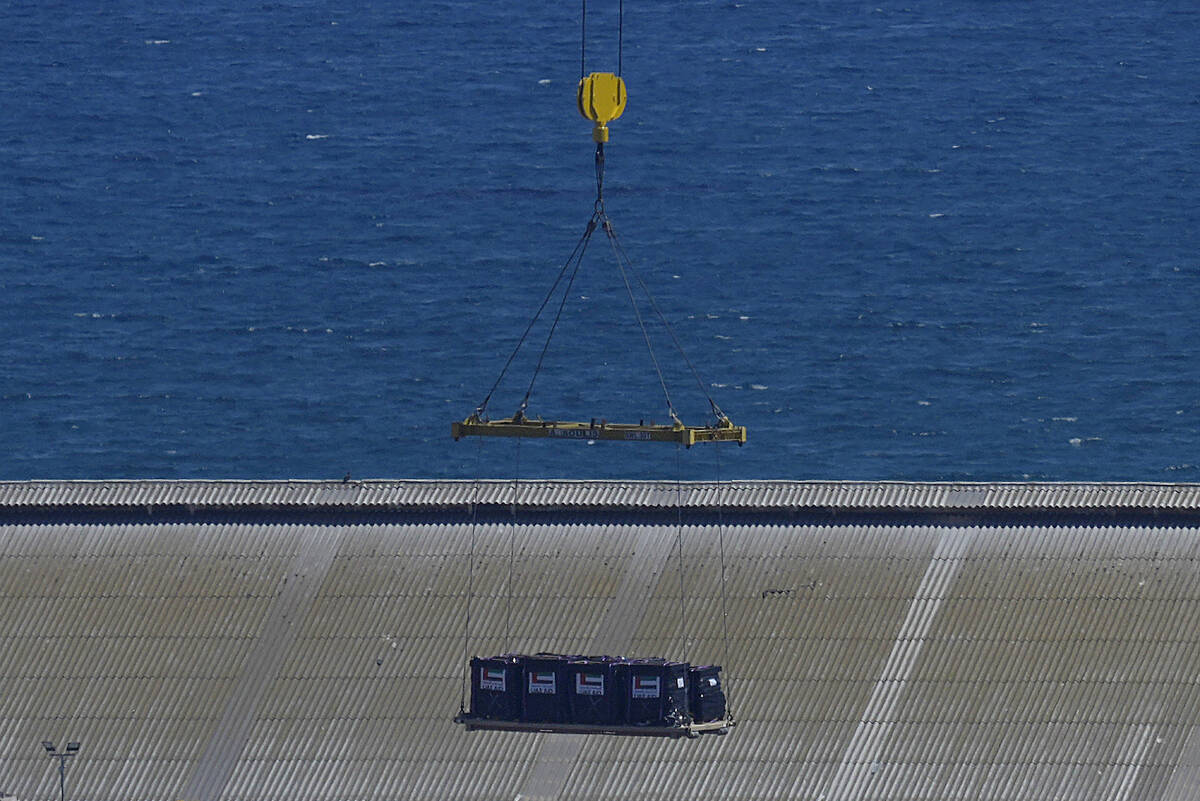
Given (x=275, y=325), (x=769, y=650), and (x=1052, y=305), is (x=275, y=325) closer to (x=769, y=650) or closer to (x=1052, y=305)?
(x=1052, y=305)

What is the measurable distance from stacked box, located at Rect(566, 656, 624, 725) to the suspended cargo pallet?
565 mm

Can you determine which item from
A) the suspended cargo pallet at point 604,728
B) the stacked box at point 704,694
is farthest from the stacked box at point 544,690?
the stacked box at point 704,694

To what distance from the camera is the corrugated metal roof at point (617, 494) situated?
402 feet

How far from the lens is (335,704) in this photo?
11738 centimetres

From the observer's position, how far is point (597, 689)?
349 feet

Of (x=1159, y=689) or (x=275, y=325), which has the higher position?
(x=1159, y=689)

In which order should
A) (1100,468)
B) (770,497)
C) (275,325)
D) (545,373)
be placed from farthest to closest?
(275,325) < (545,373) < (1100,468) < (770,497)

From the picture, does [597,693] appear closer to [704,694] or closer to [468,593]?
[704,694]

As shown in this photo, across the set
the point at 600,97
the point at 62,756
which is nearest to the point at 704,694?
the point at 600,97

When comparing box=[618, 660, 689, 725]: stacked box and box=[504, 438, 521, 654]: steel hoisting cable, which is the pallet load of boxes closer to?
box=[618, 660, 689, 725]: stacked box

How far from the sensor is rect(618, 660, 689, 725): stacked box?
4151 inches

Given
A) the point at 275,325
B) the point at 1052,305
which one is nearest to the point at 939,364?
the point at 1052,305

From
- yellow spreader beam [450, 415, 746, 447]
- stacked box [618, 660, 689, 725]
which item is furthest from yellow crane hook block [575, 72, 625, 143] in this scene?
→ stacked box [618, 660, 689, 725]

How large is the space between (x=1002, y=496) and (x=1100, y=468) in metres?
48.4
